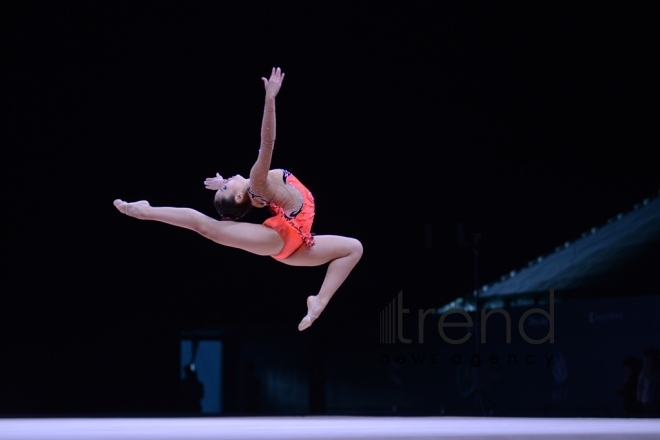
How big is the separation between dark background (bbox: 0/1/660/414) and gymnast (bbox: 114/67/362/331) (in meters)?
3.85

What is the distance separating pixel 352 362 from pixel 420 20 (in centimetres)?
376

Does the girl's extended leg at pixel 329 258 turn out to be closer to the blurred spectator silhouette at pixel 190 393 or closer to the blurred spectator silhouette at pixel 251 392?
the blurred spectator silhouette at pixel 251 392

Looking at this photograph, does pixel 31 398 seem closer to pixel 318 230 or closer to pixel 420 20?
pixel 318 230

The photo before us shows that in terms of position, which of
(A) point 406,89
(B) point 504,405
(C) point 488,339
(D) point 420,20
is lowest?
(B) point 504,405

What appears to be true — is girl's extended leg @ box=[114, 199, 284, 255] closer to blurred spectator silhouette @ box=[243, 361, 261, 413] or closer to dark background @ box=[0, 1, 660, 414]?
dark background @ box=[0, 1, 660, 414]

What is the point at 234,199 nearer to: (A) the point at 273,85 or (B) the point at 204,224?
(B) the point at 204,224

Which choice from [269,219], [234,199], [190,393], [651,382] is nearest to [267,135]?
[234,199]

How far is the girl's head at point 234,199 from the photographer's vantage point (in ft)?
14.3

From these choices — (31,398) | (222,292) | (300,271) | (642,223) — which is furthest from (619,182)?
(31,398)

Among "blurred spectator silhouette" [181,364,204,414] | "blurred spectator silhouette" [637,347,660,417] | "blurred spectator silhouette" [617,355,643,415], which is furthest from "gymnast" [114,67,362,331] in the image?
"blurred spectator silhouette" [181,364,204,414]

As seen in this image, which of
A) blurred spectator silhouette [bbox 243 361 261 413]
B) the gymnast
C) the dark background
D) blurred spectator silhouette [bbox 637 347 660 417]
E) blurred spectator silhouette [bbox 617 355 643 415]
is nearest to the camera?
the gymnast

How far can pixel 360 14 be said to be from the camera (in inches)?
327

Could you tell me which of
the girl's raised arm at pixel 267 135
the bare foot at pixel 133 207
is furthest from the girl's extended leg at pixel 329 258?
the bare foot at pixel 133 207

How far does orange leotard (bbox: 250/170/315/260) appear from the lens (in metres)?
4.41
